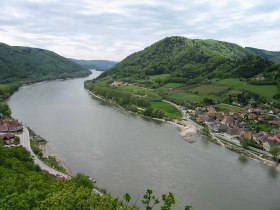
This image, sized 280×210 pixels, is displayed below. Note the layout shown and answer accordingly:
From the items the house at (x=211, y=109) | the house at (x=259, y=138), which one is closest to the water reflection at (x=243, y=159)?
the house at (x=259, y=138)

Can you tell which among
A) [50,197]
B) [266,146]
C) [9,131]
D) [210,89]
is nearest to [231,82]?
[210,89]

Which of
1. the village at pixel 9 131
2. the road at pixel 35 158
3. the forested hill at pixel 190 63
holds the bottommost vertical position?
the road at pixel 35 158

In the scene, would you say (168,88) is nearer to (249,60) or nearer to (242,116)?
(249,60)

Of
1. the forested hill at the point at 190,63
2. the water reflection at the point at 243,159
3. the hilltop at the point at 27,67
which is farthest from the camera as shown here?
the hilltop at the point at 27,67

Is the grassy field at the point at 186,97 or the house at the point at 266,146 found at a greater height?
the grassy field at the point at 186,97

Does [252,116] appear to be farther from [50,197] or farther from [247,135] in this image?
[50,197]

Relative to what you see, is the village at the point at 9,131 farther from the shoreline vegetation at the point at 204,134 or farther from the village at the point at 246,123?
the village at the point at 246,123

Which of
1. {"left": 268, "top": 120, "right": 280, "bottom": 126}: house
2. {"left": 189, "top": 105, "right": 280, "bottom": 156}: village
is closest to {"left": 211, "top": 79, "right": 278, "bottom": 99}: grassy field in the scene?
{"left": 189, "top": 105, "right": 280, "bottom": 156}: village

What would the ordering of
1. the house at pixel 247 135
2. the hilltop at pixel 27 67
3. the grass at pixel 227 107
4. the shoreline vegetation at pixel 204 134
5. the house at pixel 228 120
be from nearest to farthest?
the shoreline vegetation at pixel 204 134, the house at pixel 247 135, the house at pixel 228 120, the grass at pixel 227 107, the hilltop at pixel 27 67
